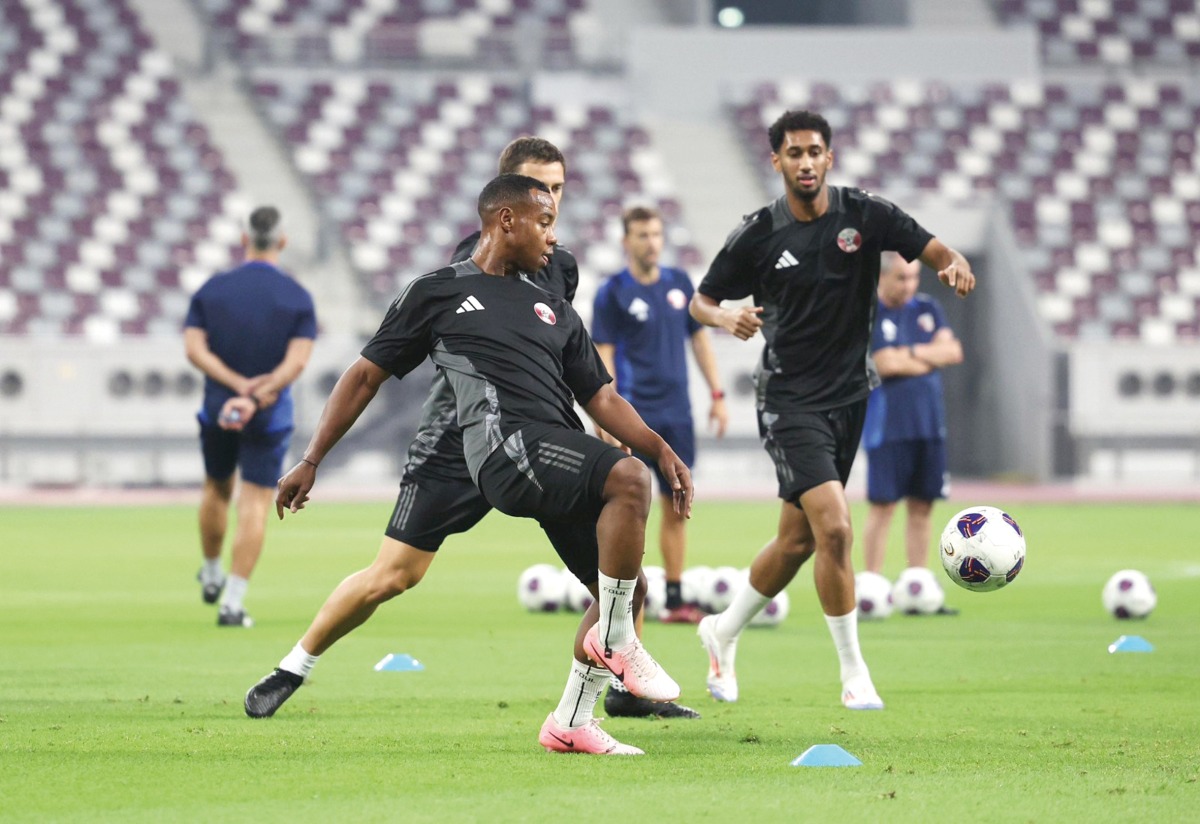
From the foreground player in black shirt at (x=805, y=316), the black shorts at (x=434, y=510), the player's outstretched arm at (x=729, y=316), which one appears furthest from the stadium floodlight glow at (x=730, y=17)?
the black shorts at (x=434, y=510)

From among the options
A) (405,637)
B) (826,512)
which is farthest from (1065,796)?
(405,637)

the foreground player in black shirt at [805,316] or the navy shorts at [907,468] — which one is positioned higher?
the foreground player in black shirt at [805,316]

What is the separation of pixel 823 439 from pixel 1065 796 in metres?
2.61

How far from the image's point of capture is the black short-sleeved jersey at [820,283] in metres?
7.82

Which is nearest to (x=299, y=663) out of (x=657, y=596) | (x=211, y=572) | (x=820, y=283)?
(x=820, y=283)

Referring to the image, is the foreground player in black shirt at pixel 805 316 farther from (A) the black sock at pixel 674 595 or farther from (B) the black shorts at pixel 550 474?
(A) the black sock at pixel 674 595

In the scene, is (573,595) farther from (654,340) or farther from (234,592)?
(234,592)

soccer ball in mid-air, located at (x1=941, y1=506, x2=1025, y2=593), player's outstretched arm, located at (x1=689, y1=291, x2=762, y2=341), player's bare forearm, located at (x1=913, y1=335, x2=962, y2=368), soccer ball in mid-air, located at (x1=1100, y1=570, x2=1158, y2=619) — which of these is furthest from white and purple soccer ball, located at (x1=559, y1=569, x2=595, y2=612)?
soccer ball in mid-air, located at (x1=941, y1=506, x2=1025, y2=593)

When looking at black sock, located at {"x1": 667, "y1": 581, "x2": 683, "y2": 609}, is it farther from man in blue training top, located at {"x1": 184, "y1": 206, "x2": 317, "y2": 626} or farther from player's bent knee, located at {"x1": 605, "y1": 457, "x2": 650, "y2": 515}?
player's bent knee, located at {"x1": 605, "y1": 457, "x2": 650, "y2": 515}

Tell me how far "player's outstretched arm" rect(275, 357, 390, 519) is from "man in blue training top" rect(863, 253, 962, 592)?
617 cm

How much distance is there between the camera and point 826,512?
Result: 24.6 feet

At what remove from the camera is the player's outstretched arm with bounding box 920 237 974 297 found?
7328 millimetres

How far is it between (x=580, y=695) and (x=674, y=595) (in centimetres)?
506

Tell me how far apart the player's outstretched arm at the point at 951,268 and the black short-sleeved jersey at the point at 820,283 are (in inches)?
4.9
